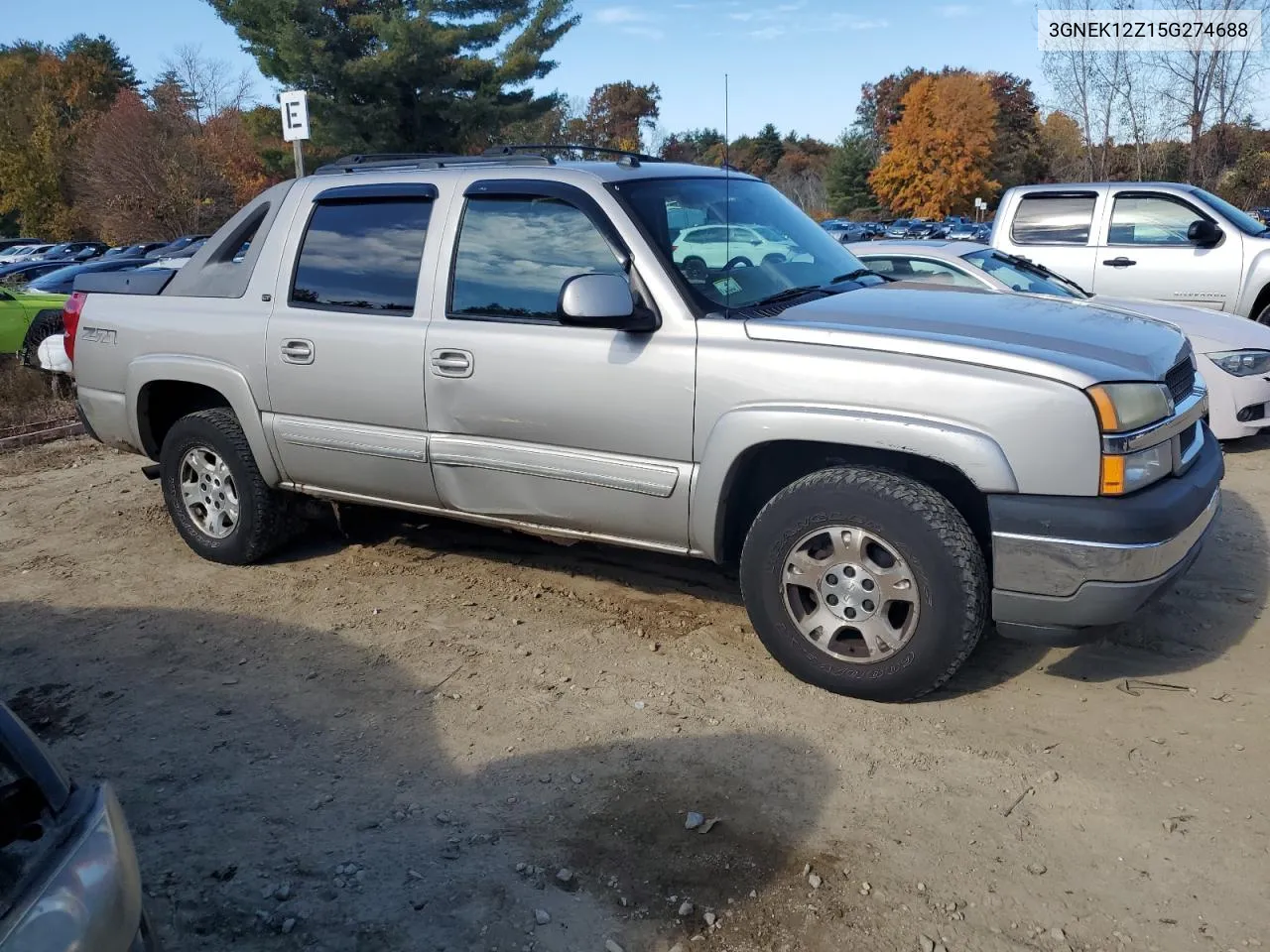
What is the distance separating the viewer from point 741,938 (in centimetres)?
271

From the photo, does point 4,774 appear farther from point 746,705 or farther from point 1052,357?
point 1052,357

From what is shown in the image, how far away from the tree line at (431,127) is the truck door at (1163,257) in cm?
353

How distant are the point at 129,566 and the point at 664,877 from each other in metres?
4.00

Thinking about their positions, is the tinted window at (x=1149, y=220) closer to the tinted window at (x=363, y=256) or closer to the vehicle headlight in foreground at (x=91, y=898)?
the tinted window at (x=363, y=256)

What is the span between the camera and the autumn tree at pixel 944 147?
57.5 m

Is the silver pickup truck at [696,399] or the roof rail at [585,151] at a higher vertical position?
the roof rail at [585,151]

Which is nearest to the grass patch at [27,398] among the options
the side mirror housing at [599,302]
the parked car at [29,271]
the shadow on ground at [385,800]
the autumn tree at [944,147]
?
the shadow on ground at [385,800]

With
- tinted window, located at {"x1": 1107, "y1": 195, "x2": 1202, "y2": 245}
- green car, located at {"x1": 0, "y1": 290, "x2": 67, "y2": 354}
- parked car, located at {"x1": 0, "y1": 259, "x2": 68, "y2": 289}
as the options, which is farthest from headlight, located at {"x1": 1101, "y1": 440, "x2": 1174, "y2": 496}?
parked car, located at {"x1": 0, "y1": 259, "x2": 68, "y2": 289}

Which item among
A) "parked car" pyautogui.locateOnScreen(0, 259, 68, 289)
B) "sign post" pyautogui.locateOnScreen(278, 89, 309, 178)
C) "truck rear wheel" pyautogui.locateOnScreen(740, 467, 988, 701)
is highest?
"sign post" pyautogui.locateOnScreen(278, 89, 309, 178)

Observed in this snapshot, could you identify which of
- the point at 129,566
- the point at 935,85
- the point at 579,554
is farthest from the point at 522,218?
the point at 935,85

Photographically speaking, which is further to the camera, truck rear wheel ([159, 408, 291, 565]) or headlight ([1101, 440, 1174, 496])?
truck rear wheel ([159, 408, 291, 565])

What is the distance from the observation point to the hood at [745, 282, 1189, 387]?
3.45 meters

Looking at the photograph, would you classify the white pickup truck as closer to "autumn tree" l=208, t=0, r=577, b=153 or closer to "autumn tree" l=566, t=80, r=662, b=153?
"autumn tree" l=208, t=0, r=577, b=153

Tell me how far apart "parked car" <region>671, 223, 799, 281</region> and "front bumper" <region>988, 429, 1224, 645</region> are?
1457 millimetres
